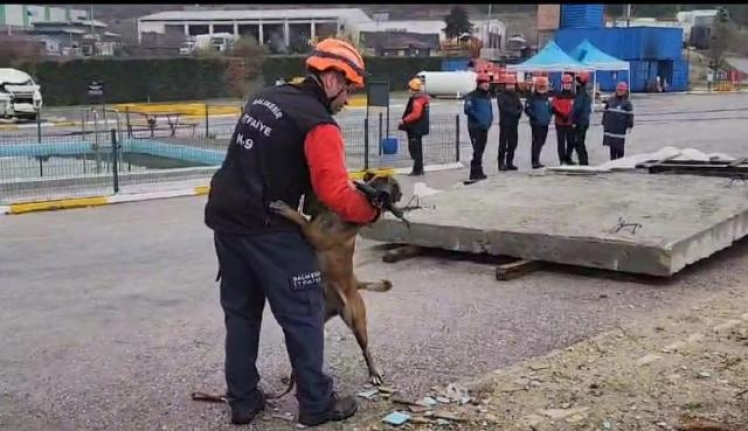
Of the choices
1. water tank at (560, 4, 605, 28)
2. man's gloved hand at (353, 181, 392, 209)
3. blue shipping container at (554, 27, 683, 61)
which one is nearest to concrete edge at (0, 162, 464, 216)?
man's gloved hand at (353, 181, 392, 209)

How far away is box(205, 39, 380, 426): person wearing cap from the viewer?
432 cm

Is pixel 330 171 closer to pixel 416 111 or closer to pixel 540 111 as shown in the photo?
pixel 416 111

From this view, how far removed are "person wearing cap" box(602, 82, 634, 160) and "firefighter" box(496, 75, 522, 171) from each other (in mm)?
1529

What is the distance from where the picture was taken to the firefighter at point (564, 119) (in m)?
17.1

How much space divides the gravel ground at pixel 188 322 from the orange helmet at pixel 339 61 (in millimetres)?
1685

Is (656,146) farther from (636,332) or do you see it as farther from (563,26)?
(563,26)

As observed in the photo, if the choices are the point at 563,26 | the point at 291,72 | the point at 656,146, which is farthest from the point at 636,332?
the point at 563,26

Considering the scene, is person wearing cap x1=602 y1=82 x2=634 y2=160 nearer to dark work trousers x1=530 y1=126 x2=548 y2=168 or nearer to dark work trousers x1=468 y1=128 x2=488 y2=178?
dark work trousers x1=530 y1=126 x2=548 y2=168

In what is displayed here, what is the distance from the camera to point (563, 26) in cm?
5544

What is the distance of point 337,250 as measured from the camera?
4.79 metres

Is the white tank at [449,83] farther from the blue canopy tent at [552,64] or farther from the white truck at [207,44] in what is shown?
the white truck at [207,44]

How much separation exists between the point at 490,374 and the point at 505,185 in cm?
593

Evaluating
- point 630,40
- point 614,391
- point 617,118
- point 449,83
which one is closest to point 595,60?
point 449,83

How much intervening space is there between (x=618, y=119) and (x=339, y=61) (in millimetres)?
12676
